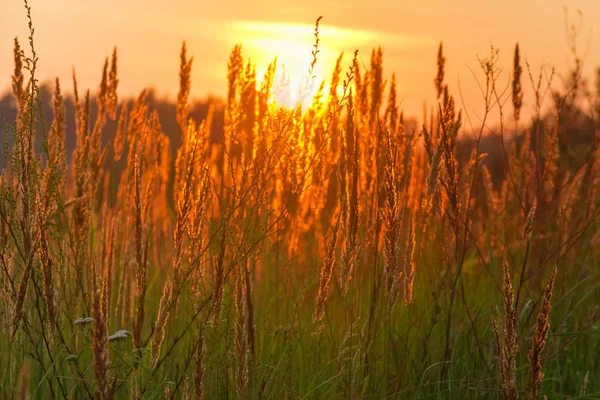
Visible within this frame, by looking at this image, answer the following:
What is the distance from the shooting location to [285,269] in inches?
135

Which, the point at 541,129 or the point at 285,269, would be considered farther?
the point at 541,129

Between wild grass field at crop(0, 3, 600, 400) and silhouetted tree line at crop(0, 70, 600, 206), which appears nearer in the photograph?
wild grass field at crop(0, 3, 600, 400)

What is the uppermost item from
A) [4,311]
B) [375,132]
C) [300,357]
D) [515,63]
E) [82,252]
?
[515,63]

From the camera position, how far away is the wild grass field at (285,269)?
2195mm

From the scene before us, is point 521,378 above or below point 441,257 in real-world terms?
below

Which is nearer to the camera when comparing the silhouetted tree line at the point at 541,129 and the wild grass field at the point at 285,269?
the wild grass field at the point at 285,269

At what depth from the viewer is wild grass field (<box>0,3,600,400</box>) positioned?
7.20ft

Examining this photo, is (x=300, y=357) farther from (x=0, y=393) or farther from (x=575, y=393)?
(x=575, y=393)

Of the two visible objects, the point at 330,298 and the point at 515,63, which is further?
the point at 330,298

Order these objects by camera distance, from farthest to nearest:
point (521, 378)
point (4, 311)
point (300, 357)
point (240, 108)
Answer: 1. point (240, 108)
2. point (521, 378)
3. point (300, 357)
4. point (4, 311)

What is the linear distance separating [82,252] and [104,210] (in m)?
1.56

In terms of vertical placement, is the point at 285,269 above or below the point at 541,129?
below

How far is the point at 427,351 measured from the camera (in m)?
3.01

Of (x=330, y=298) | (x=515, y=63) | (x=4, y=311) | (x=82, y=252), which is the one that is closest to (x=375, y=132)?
(x=515, y=63)
